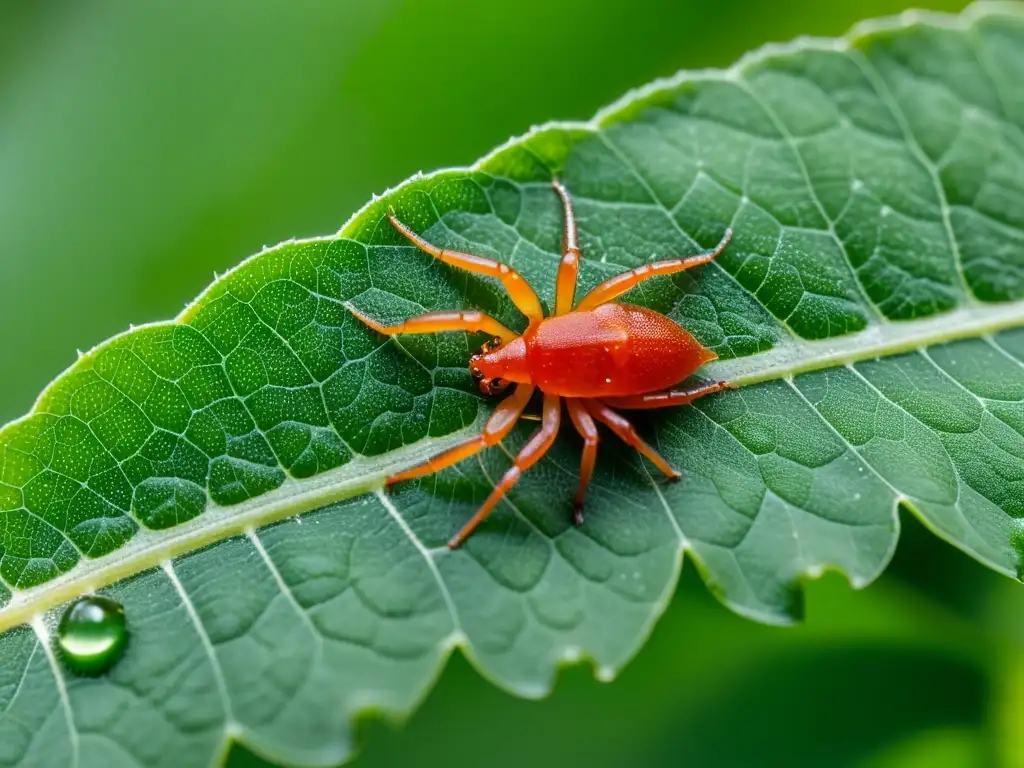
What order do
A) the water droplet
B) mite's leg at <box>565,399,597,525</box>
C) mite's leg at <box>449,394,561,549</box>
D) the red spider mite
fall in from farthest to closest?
the red spider mite < mite's leg at <box>565,399,597,525</box> < mite's leg at <box>449,394,561,549</box> < the water droplet

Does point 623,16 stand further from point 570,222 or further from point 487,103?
point 570,222

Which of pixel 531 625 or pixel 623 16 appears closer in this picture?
pixel 531 625

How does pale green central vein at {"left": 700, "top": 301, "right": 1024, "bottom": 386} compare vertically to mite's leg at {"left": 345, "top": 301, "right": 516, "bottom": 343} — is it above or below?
below

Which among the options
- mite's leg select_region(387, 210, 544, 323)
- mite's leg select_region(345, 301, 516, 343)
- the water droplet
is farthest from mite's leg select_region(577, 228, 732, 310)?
the water droplet

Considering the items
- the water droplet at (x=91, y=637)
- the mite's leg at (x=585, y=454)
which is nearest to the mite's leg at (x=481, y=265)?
the mite's leg at (x=585, y=454)

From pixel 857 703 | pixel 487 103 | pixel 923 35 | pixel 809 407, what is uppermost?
pixel 487 103

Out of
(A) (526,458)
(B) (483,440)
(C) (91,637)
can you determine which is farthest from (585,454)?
(C) (91,637)

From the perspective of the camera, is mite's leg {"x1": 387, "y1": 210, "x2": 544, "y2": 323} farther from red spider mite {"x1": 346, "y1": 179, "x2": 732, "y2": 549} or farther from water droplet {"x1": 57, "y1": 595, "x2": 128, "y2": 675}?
water droplet {"x1": 57, "y1": 595, "x2": 128, "y2": 675}

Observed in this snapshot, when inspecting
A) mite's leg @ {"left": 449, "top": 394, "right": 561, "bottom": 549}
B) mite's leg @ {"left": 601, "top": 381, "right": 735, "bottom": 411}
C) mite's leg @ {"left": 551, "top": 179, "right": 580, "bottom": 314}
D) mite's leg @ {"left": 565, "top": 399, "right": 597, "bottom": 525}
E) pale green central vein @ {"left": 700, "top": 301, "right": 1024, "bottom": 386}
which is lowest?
pale green central vein @ {"left": 700, "top": 301, "right": 1024, "bottom": 386}

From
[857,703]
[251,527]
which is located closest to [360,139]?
[251,527]
